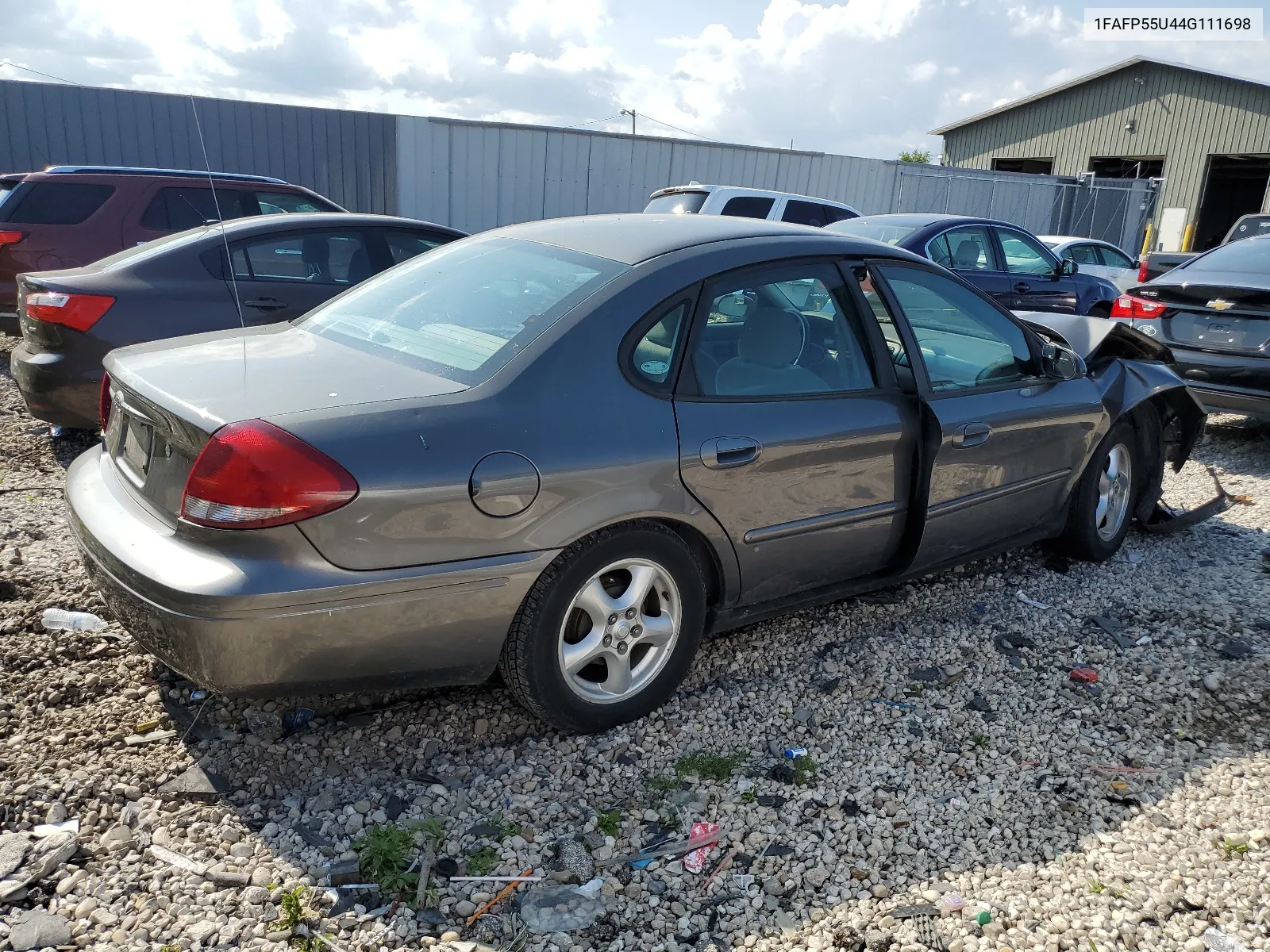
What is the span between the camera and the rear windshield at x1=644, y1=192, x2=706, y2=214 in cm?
1245

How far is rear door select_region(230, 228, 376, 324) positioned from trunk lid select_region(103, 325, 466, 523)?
278 centimetres

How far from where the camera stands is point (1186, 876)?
2.67 meters

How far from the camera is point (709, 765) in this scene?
121 inches

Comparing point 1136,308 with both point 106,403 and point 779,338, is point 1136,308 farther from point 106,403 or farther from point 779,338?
point 106,403

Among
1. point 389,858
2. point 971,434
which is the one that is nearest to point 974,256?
point 971,434

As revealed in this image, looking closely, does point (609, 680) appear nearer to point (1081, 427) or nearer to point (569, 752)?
point (569, 752)

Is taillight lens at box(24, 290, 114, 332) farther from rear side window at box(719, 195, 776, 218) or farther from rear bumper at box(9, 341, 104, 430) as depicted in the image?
rear side window at box(719, 195, 776, 218)

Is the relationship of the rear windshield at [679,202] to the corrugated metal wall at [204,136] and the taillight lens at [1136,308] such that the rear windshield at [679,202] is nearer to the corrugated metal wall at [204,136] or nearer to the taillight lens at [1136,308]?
the corrugated metal wall at [204,136]

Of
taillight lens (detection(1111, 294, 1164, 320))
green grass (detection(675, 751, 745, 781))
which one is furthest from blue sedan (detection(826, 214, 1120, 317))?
green grass (detection(675, 751, 745, 781))

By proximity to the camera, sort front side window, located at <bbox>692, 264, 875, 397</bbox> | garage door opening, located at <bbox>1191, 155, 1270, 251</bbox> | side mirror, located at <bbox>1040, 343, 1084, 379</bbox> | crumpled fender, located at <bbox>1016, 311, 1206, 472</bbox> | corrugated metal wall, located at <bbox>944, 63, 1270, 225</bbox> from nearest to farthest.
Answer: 1. front side window, located at <bbox>692, 264, 875, 397</bbox>
2. side mirror, located at <bbox>1040, 343, 1084, 379</bbox>
3. crumpled fender, located at <bbox>1016, 311, 1206, 472</bbox>
4. corrugated metal wall, located at <bbox>944, 63, 1270, 225</bbox>
5. garage door opening, located at <bbox>1191, 155, 1270, 251</bbox>

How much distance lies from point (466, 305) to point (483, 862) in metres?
1.74

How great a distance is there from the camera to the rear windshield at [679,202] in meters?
12.5

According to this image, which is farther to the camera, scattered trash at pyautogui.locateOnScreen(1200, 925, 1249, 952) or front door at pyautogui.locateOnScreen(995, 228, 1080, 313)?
front door at pyautogui.locateOnScreen(995, 228, 1080, 313)

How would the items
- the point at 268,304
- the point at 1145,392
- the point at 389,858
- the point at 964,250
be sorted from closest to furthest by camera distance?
the point at 389,858 → the point at 1145,392 → the point at 268,304 → the point at 964,250
